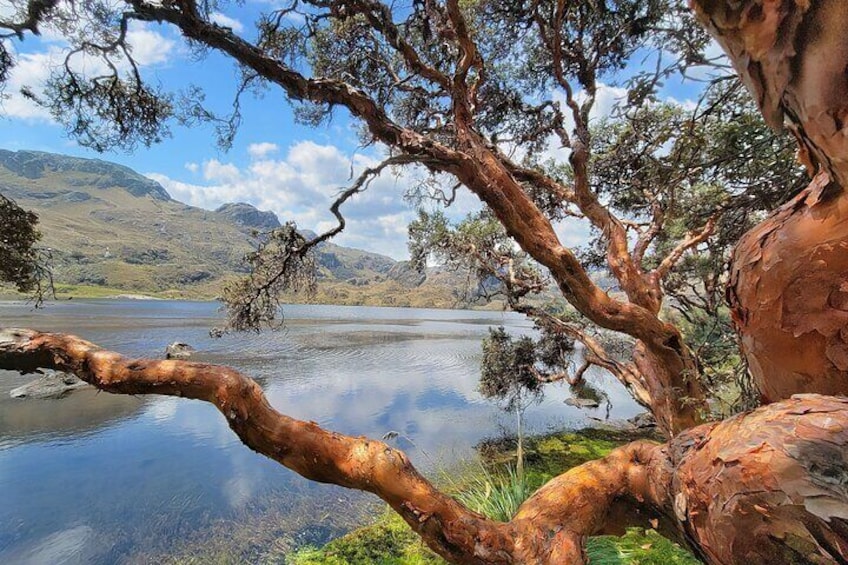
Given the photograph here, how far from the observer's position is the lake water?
9.39 meters

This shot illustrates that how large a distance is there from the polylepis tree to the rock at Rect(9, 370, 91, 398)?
19082mm

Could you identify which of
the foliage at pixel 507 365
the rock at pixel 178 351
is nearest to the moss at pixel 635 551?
the foliage at pixel 507 365

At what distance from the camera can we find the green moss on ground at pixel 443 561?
530 cm

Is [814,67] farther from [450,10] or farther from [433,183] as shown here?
[433,183]

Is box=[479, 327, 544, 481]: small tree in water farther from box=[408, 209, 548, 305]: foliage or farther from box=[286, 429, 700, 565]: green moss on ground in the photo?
box=[408, 209, 548, 305]: foliage

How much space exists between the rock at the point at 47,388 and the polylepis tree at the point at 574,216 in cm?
1908

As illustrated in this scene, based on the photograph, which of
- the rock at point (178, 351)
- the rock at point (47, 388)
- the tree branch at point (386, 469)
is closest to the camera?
the tree branch at point (386, 469)

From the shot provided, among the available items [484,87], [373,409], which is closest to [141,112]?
[484,87]

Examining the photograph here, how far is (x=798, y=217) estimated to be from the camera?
1473 mm

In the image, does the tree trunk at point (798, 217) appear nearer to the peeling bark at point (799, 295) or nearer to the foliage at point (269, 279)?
the peeling bark at point (799, 295)

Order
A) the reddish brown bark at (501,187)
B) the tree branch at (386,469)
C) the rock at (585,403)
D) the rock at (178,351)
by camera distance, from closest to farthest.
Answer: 1. the tree branch at (386,469)
2. the reddish brown bark at (501,187)
3. the rock at (585,403)
4. the rock at (178,351)

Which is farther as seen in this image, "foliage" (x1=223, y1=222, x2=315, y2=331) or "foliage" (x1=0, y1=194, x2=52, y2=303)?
"foliage" (x1=223, y1=222, x2=315, y2=331)

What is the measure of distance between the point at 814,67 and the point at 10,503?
16.4m

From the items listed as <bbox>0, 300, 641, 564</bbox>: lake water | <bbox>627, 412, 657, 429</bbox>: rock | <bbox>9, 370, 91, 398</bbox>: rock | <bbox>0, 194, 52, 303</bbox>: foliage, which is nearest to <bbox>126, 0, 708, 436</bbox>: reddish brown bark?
<bbox>0, 194, 52, 303</bbox>: foliage
